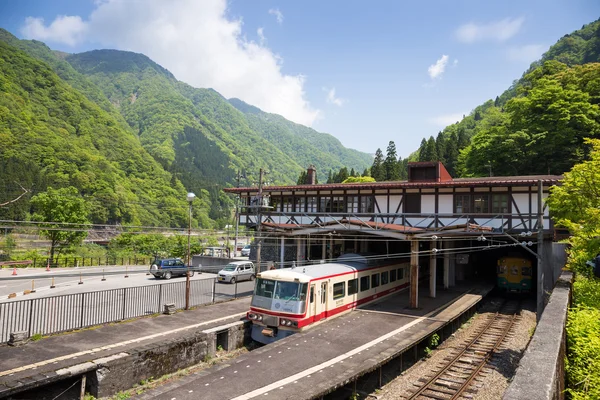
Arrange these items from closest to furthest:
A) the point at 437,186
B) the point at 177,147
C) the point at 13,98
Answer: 1. the point at 437,186
2. the point at 13,98
3. the point at 177,147

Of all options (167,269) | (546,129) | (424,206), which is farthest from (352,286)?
(546,129)

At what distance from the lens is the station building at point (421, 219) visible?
20.3 meters

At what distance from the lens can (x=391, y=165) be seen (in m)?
76.3

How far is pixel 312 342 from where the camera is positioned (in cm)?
1306

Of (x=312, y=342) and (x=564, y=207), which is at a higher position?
(x=564, y=207)

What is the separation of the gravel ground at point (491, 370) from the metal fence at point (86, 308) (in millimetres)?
10114

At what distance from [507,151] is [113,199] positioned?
68179mm

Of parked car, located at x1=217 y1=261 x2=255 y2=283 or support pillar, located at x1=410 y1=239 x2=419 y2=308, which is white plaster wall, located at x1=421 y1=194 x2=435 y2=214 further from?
parked car, located at x1=217 y1=261 x2=255 y2=283

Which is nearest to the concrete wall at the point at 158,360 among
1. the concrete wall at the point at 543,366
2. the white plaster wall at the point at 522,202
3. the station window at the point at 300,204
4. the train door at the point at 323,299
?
the train door at the point at 323,299

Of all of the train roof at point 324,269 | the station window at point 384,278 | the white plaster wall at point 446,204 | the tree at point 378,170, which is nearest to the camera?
the train roof at point 324,269

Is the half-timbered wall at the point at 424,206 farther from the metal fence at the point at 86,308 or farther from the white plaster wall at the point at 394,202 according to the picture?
the metal fence at the point at 86,308

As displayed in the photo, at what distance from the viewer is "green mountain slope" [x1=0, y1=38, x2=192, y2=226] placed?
230 feet

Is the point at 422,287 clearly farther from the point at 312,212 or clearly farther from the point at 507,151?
the point at 507,151

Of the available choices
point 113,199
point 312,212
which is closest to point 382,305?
point 312,212
